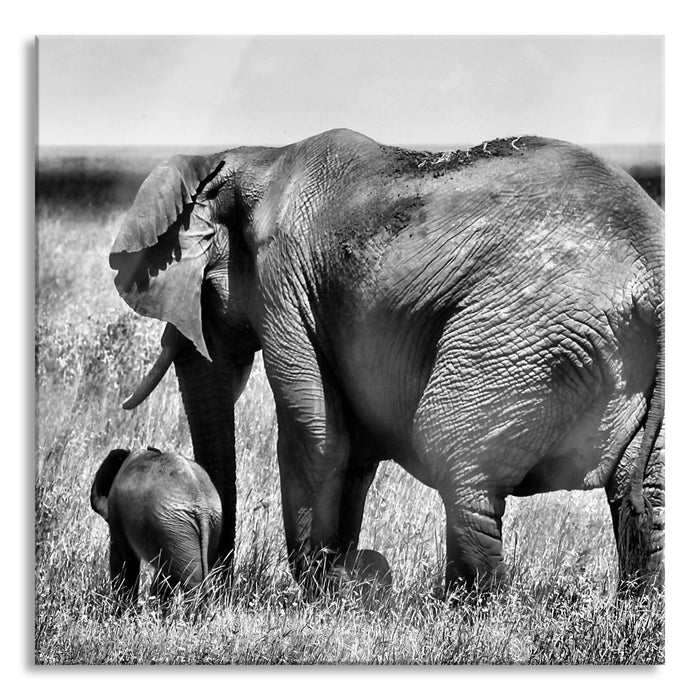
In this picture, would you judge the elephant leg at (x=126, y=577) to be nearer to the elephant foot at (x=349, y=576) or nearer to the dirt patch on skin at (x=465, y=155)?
the elephant foot at (x=349, y=576)

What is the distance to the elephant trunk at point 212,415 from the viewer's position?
5.36 meters

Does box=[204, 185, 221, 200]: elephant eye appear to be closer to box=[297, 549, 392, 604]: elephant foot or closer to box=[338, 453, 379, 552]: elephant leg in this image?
box=[338, 453, 379, 552]: elephant leg

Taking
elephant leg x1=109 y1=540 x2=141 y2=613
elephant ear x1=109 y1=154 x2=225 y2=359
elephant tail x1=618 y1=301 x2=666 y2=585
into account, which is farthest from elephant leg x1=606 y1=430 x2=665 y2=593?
elephant leg x1=109 y1=540 x2=141 y2=613

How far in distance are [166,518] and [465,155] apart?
131cm

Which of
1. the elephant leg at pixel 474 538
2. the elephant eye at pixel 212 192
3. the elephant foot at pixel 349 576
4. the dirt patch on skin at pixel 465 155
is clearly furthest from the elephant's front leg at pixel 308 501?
the dirt patch on skin at pixel 465 155

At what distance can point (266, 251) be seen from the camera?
196 inches

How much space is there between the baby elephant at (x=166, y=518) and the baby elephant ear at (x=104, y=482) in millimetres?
71

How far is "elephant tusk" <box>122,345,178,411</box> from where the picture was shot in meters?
5.34

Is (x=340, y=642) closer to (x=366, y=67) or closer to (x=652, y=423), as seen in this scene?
(x=652, y=423)

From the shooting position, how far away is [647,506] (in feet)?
15.7

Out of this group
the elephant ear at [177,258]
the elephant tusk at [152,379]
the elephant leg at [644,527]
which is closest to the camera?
the elephant leg at [644,527]

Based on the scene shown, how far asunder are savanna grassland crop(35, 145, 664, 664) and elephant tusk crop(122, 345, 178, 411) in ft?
0.50

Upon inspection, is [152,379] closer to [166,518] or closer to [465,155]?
[166,518]
